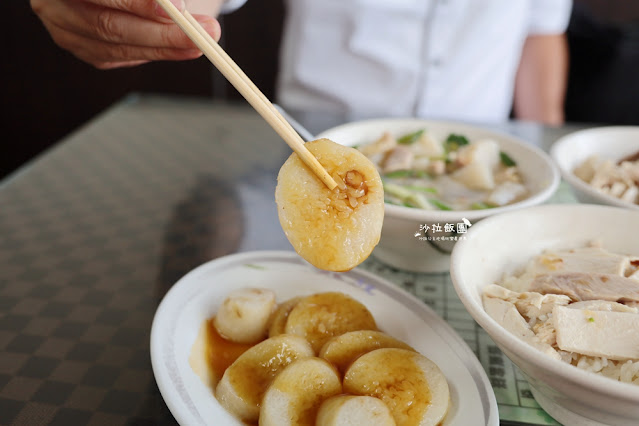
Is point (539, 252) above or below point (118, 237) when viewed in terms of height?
above

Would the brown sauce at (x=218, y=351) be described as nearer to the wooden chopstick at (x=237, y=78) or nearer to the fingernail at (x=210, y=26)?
the wooden chopstick at (x=237, y=78)

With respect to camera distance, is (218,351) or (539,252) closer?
(218,351)

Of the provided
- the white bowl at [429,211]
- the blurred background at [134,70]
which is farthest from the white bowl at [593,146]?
the blurred background at [134,70]

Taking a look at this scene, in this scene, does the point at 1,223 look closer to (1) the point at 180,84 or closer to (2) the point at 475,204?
(2) the point at 475,204

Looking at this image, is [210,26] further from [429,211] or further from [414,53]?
[414,53]

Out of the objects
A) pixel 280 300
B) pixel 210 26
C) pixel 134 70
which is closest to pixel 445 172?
pixel 280 300

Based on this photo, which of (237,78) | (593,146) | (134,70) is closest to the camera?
(237,78)
